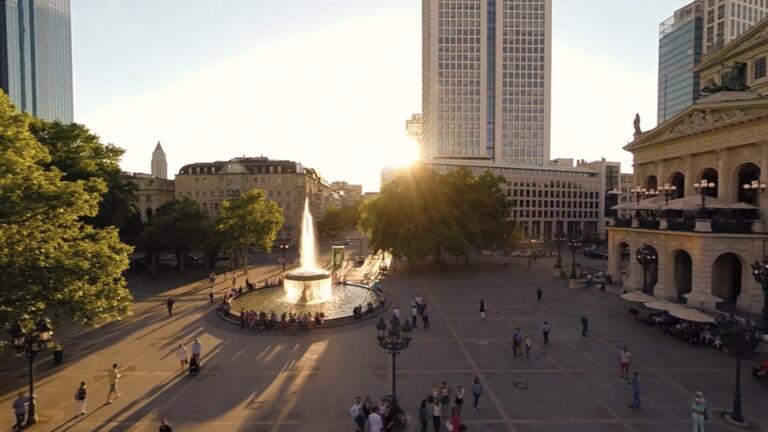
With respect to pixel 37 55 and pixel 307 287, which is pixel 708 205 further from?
pixel 37 55

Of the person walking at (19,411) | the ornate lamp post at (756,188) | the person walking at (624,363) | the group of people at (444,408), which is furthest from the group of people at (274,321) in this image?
the ornate lamp post at (756,188)

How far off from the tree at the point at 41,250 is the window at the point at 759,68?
173ft

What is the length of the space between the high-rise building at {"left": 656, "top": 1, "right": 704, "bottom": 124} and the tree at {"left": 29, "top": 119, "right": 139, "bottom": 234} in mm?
126893

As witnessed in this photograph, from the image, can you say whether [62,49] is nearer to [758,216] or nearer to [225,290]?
[225,290]

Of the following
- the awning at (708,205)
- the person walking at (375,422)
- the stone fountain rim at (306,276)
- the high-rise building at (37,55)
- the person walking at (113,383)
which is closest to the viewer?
the person walking at (375,422)

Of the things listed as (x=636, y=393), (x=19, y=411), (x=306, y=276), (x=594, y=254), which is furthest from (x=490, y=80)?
(x=19, y=411)

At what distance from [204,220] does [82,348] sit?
29424 millimetres

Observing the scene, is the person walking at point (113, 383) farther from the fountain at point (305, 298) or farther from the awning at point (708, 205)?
the awning at point (708, 205)

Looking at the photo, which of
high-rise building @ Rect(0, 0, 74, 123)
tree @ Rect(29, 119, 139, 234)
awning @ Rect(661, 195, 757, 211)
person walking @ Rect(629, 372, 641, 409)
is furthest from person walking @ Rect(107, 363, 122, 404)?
high-rise building @ Rect(0, 0, 74, 123)

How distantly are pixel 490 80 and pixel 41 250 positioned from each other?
119166 mm

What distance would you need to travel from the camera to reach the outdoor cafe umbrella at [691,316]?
22578mm

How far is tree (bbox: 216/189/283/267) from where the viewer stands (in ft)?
163

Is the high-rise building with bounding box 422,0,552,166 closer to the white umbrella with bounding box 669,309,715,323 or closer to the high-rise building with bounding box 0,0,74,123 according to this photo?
the white umbrella with bounding box 669,309,715,323

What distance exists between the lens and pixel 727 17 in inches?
4077
